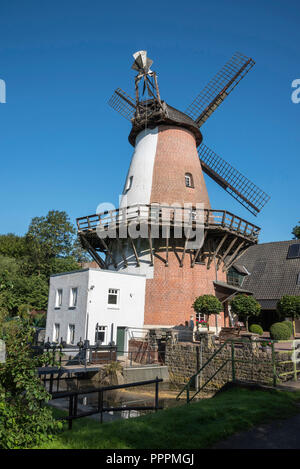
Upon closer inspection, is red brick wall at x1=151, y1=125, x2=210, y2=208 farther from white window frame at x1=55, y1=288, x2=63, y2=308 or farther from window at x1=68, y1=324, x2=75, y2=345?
window at x1=68, y1=324, x2=75, y2=345

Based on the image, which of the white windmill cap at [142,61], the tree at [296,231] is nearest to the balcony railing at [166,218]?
the white windmill cap at [142,61]

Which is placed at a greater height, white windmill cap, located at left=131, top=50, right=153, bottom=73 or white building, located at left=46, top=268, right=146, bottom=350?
white windmill cap, located at left=131, top=50, right=153, bottom=73

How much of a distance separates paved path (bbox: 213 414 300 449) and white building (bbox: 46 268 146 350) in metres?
14.9

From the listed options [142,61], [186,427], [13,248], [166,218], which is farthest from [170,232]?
[13,248]

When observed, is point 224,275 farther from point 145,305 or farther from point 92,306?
point 92,306

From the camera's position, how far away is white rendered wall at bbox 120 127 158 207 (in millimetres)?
24266

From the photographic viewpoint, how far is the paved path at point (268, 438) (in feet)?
17.0

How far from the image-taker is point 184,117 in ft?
86.9

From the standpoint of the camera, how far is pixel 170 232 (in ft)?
75.1

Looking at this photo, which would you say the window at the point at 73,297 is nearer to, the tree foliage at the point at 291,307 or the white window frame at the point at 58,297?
the white window frame at the point at 58,297

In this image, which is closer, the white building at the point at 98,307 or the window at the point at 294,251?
the white building at the point at 98,307

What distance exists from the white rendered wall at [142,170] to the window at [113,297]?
20.5 feet

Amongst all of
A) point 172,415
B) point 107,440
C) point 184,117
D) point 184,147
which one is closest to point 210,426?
point 172,415

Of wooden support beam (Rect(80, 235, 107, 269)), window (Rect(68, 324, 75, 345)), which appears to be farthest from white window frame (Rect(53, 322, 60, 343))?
wooden support beam (Rect(80, 235, 107, 269))
